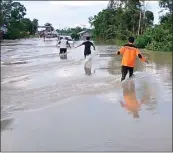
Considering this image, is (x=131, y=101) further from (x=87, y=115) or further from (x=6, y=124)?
(x=6, y=124)

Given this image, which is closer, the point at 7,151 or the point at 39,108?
the point at 7,151

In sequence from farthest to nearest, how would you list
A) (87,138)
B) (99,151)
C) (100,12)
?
1. (100,12)
2. (87,138)
3. (99,151)

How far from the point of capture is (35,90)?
34.3 ft

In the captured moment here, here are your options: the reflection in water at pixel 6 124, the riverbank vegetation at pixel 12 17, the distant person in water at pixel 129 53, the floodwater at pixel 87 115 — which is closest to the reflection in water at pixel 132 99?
the floodwater at pixel 87 115

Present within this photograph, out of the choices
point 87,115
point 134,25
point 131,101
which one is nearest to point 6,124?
point 87,115

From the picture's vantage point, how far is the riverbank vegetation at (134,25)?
3448cm

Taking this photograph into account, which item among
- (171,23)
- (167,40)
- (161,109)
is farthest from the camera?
(171,23)

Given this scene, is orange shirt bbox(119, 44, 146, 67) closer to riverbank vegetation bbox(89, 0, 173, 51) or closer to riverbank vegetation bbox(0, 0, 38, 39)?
riverbank vegetation bbox(89, 0, 173, 51)

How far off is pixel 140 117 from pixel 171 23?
103ft

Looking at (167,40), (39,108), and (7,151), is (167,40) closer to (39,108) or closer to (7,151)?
(39,108)

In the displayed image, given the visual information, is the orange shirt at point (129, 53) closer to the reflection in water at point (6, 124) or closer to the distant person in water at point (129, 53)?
the distant person in water at point (129, 53)

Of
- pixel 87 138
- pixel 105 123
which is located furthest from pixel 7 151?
pixel 105 123

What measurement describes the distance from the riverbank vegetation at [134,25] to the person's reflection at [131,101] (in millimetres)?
20776

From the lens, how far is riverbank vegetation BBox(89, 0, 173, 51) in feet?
113
